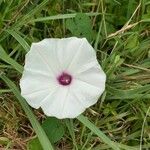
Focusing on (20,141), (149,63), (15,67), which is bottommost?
(20,141)

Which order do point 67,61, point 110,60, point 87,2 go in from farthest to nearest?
1. point 87,2
2. point 110,60
3. point 67,61

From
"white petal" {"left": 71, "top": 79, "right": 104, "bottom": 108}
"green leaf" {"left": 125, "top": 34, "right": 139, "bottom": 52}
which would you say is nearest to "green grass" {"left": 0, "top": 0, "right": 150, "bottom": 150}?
"green leaf" {"left": 125, "top": 34, "right": 139, "bottom": 52}

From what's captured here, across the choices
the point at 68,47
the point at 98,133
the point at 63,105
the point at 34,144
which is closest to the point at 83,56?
the point at 68,47

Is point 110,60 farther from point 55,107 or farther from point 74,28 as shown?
point 55,107

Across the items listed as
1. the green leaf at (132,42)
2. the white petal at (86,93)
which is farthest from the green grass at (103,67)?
the white petal at (86,93)

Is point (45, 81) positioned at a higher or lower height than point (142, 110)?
higher

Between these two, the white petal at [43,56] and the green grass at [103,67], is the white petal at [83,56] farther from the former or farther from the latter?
the green grass at [103,67]

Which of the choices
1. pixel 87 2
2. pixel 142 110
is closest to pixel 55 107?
pixel 142 110
